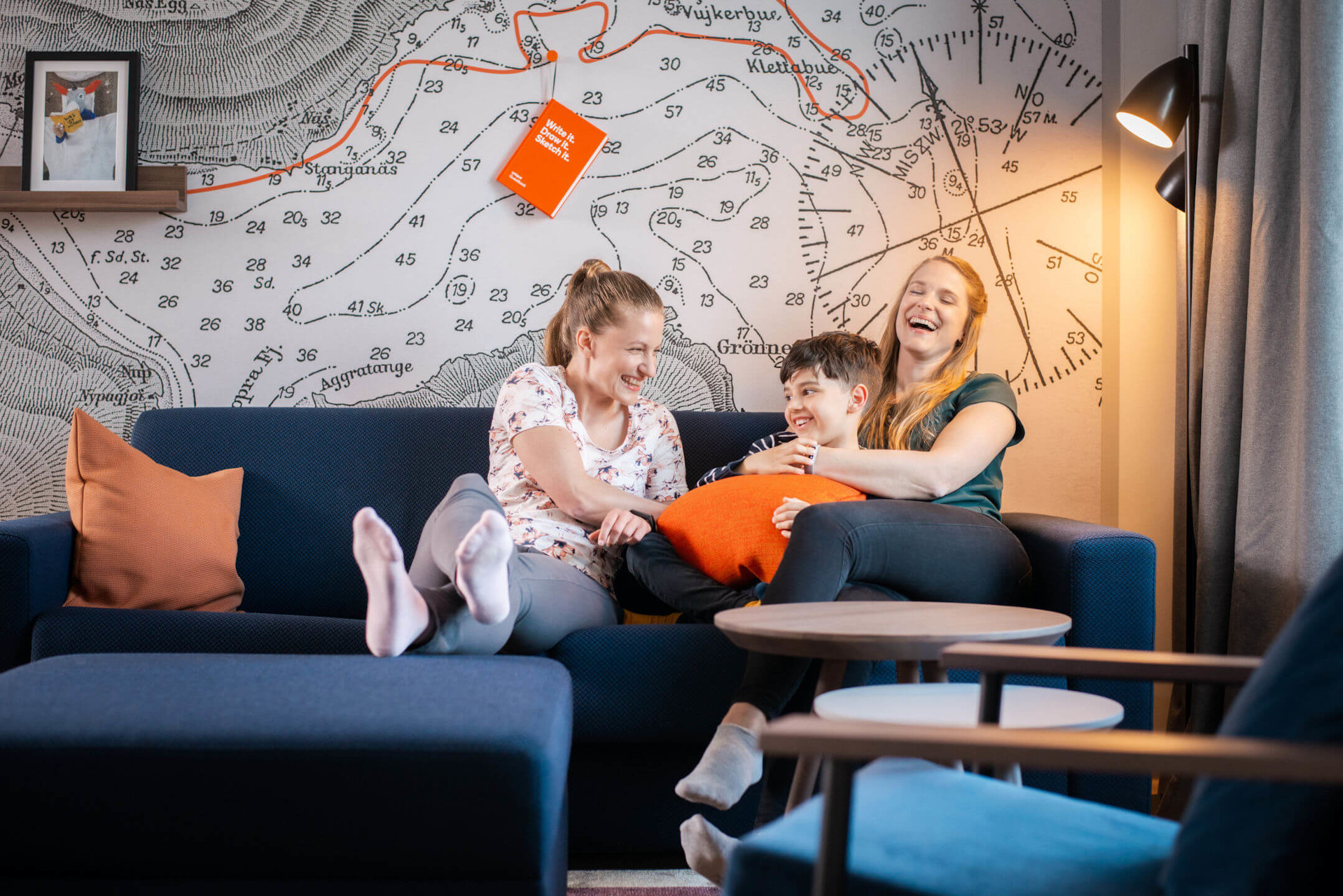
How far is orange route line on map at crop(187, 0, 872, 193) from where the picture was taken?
105 inches

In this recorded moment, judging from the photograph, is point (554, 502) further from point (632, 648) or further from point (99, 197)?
point (99, 197)

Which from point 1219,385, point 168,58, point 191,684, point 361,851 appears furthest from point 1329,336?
point 168,58

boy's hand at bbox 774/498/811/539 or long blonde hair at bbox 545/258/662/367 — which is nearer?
boy's hand at bbox 774/498/811/539

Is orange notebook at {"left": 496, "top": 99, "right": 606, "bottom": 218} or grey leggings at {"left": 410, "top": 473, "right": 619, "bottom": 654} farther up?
orange notebook at {"left": 496, "top": 99, "right": 606, "bottom": 218}

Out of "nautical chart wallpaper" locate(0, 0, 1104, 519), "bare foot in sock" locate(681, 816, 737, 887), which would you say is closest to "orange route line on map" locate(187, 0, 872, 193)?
"nautical chart wallpaper" locate(0, 0, 1104, 519)

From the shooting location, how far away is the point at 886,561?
5.43 ft

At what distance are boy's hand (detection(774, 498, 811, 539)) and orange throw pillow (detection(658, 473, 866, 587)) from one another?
0.5 inches

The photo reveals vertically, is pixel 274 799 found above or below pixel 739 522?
below

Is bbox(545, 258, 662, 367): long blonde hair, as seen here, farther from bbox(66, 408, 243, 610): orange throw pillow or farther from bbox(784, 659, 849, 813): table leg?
bbox(784, 659, 849, 813): table leg

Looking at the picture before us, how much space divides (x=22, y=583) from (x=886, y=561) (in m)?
1.56

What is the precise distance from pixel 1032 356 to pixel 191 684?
2238mm

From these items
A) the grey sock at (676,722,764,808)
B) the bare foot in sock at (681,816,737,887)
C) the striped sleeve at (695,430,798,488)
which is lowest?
the bare foot in sock at (681,816,737,887)

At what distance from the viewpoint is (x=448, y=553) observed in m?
1.54

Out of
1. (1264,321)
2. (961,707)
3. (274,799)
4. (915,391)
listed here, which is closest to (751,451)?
(915,391)
